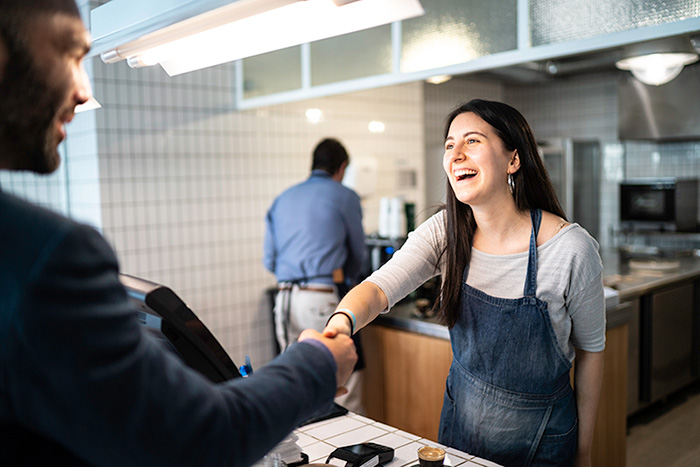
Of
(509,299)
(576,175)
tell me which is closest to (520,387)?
(509,299)

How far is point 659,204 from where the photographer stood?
15.8 ft

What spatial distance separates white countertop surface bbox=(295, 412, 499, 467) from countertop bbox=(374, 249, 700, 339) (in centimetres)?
81

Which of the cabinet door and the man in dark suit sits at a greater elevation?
the man in dark suit

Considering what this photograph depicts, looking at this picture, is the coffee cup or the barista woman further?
the barista woman

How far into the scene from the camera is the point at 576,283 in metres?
1.52

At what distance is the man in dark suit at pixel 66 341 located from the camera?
1.81 feet

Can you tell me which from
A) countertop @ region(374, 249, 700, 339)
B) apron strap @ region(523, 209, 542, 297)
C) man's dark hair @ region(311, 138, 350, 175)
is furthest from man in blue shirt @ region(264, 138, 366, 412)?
apron strap @ region(523, 209, 542, 297)

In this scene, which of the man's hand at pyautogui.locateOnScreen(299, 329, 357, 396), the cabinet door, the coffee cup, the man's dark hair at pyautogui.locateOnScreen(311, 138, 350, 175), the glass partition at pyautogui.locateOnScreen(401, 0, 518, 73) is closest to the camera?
the man's hand at pyautogui.locateOnScreen(299, 329, 357, 396)

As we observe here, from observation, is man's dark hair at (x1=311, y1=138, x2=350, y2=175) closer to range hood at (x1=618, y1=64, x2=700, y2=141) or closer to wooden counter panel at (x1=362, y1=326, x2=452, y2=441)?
wooden counter panel at (x1=362, y1=326, x2=452, y2=441)

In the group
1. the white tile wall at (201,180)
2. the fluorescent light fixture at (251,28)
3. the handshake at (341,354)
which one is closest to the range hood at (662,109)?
the white tile wall at (201,180)

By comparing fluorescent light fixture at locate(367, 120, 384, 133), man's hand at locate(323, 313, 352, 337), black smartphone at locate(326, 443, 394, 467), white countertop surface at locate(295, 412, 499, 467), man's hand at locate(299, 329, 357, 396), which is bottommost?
white countertop surface at locate(295, 412, 499, 467)

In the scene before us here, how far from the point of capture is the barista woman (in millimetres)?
1560

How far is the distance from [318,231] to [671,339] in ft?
7.98

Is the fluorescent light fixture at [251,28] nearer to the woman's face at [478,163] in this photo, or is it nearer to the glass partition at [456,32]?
the woman's face at [478,163]
